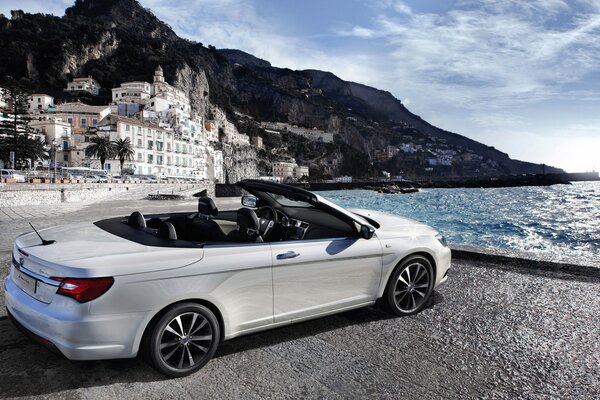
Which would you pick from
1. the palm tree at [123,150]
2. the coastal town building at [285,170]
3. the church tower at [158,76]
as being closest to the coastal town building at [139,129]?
the church tower at [158,76]

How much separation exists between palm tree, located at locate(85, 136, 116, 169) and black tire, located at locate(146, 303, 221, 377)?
229 ft

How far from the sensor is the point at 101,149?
2542 inches

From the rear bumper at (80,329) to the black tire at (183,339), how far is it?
0.14 meters

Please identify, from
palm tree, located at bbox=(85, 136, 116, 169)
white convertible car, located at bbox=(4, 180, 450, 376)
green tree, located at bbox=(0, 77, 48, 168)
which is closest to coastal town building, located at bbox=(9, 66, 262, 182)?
palm tree, located at bbox=(85, 136, 116, 169)

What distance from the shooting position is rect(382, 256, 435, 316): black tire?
3996 millimetres

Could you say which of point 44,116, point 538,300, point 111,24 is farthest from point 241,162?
point 538,300

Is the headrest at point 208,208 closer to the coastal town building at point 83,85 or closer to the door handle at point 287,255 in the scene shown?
the door handle at point 287,255

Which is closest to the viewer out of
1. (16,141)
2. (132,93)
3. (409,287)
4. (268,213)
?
(409,287)

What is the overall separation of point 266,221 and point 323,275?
0.79 meters

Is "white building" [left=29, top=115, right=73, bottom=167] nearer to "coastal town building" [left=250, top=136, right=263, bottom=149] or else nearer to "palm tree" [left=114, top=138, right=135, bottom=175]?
"palm tree" [left=114, top=138, right=135, bottom=175]

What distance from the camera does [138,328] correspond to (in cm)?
265

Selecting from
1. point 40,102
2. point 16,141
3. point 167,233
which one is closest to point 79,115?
point 40,102

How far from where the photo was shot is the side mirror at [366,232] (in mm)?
3756

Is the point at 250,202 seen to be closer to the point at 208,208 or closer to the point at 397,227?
the point at 208,208
